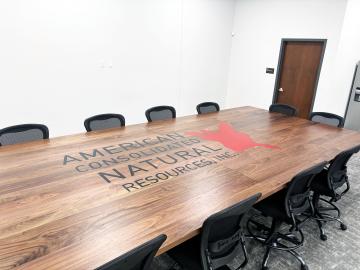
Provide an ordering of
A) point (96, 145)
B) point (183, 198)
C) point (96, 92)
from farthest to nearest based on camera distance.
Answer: point (96, 92), point (96, 145), point (183, 198)

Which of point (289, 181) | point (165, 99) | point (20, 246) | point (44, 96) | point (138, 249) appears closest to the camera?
point (138, 249)

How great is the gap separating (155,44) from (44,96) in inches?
87.9

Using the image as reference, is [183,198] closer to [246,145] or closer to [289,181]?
[289,181]

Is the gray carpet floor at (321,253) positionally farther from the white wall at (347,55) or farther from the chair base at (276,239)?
the white wall at (347,55)

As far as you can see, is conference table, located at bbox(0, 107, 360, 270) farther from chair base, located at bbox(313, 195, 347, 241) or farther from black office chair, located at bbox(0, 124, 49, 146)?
chair base, located at bbox(313, 195, 347, 241)

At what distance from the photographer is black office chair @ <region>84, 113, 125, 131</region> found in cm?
291

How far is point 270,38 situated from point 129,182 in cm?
519

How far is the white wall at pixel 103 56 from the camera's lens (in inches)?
147

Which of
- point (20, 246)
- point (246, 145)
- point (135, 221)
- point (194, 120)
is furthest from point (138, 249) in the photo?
point (194, 120)

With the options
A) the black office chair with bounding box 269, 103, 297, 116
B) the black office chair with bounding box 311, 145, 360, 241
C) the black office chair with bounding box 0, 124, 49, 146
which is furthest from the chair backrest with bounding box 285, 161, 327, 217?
the black office chair with bounding box 0, 124, 49, 146

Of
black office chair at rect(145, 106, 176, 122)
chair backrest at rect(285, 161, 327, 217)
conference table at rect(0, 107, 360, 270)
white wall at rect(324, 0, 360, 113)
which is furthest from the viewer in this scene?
white wall at rect(324, 0, 360, 113)

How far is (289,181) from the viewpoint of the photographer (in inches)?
77.2

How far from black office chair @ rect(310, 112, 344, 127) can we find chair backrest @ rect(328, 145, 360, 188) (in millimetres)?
1199

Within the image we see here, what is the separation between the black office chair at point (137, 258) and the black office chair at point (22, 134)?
1.89 meters
